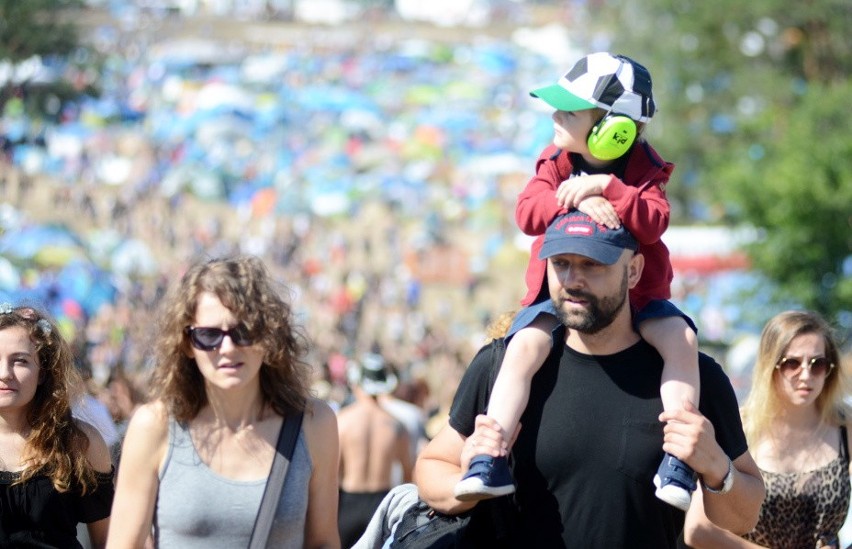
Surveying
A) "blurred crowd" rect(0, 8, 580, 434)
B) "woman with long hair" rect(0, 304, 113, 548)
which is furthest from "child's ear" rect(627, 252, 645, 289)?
"blurred crowd" rect(0, 8, 580, 434)

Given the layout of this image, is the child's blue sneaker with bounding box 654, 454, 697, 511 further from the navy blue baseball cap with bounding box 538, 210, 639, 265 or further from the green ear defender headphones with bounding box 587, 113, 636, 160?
the green ear defender headphones with bounding box 587, 113, 636, 160

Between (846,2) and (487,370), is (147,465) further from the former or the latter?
(846,2)

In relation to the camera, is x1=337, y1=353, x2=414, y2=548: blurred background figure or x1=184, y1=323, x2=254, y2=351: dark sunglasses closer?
x1=184, y1=323, x2=254, y2=351: dark sunglasses

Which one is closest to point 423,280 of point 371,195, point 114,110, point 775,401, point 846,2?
point 371,195

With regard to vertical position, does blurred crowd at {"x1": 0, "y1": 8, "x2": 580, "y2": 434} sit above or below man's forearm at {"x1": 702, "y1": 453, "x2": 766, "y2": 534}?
above

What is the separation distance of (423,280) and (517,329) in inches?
1318

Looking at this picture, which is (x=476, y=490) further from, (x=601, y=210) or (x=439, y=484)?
(x=601, y=210)

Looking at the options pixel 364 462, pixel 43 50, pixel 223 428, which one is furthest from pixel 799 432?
pixel 43 50

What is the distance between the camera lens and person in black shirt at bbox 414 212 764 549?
3273 millimetres

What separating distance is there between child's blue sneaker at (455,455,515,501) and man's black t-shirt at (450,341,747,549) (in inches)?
5.3

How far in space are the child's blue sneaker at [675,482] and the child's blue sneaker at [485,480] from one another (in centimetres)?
33

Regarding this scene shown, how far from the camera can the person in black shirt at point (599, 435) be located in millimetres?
3273

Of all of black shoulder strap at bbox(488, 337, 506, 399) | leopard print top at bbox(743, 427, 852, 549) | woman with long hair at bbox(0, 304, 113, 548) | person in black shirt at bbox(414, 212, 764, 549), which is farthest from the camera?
leopard print top at bbox(743, 427, 852, 549)

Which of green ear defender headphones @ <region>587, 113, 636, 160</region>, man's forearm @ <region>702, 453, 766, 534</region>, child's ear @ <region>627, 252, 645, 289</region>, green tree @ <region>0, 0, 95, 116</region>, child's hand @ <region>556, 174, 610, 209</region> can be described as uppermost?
green tree @ <region>0, 0, 95, 116</region>
